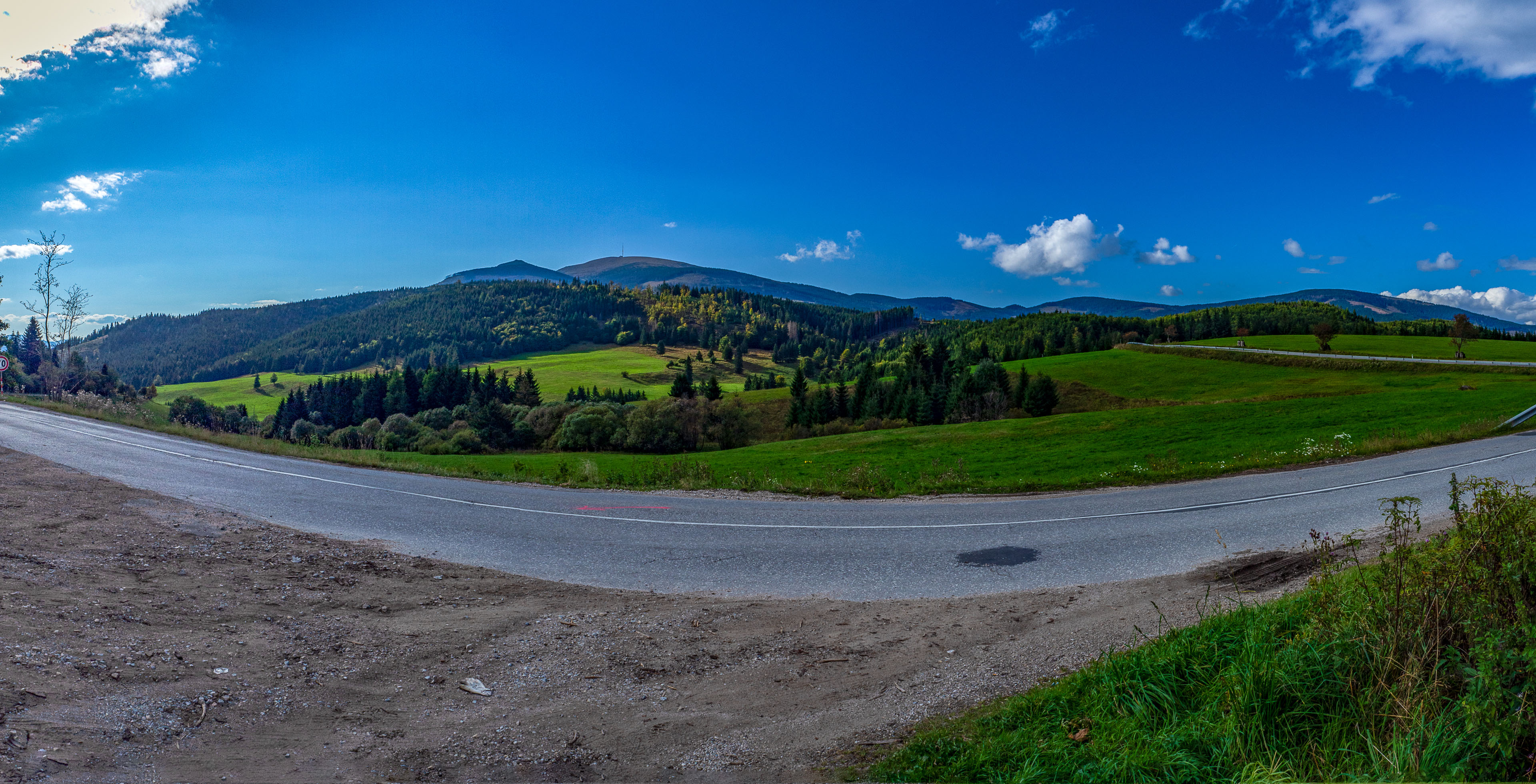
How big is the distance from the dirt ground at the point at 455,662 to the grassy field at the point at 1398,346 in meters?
81.9

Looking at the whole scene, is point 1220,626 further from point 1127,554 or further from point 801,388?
point 801,388

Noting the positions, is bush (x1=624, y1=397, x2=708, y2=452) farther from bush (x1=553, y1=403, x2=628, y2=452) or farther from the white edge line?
the white edge line

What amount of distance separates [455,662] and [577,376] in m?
138

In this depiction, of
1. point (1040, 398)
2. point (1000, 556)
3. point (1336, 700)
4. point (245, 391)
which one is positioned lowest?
point (1000, 556)

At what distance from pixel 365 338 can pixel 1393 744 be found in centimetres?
21505

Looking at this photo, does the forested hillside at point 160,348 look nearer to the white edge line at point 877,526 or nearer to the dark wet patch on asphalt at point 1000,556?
the white edge line at point 877,526

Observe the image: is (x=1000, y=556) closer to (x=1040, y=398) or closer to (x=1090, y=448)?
(x=1090, y=448)

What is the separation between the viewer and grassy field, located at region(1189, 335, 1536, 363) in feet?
230

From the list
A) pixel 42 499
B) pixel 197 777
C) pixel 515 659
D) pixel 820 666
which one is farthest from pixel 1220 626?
pixel 42 499

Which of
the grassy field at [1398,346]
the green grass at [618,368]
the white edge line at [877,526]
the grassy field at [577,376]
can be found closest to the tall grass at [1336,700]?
the white edge line at [877,526]

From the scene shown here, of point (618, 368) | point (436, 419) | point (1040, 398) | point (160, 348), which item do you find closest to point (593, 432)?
point (436, 419)

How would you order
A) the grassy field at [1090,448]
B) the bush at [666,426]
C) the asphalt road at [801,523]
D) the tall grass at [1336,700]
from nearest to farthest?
1. the tall grass at [1336,700]
2. the asphalt road at [801,523]
3. the grassy field at [1090,448]
4. the bush at [666,426]

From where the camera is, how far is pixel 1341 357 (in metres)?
70.4

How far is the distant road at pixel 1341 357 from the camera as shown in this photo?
5588cm
